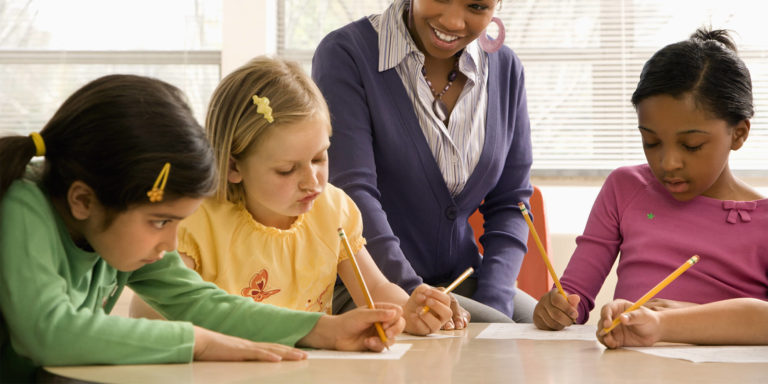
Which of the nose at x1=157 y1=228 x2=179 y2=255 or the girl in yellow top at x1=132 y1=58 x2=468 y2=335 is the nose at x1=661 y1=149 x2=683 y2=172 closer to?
the girl in yellow top at x1=132 y1=58 x2=468 y2=335

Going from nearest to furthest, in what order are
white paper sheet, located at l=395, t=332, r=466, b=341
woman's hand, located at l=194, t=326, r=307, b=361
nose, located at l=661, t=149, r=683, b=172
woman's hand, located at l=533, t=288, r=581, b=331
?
woman's hand, located at l=194, t=326, r=307, b=361 → white paper sheet, located at l=395, t=332, r=466, b=341 → woman's hand, located at l=533, t=288, r=581, b=331 → nose, located at l=661, t=149, r=683, b=172

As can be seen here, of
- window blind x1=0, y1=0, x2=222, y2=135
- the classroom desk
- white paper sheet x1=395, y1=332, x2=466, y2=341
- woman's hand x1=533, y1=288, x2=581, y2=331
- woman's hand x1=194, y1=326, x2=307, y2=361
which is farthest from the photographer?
window blind x1=0, y1=0, x2=222, y2=135

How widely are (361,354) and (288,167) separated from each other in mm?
448

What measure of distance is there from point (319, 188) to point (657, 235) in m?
0.67

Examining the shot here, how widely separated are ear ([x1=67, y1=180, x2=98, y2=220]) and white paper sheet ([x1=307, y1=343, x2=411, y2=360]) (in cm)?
34

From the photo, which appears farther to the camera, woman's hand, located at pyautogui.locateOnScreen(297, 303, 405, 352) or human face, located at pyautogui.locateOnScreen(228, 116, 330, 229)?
human face, located at pyautogui.locateOnScreen(228, 116, 330, 229)

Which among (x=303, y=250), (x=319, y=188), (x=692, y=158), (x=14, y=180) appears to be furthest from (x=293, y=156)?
(x=692, y=158)

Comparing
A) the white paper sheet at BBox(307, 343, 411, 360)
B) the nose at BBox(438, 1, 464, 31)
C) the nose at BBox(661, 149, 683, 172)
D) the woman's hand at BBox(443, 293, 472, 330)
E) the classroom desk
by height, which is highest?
the nose at BBox(438, 1, 464, 31)

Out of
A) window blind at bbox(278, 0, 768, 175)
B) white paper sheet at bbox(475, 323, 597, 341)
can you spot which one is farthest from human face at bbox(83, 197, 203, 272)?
window blind at bbox(278, 0, 768, 175)

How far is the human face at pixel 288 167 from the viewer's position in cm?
144

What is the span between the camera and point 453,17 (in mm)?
1713

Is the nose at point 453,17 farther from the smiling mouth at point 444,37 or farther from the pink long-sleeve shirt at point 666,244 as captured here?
the pink long-sleeve shirt at point 666,244

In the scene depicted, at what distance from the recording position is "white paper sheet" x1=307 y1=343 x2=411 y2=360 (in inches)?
41.8

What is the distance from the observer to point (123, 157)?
1.04 meters
